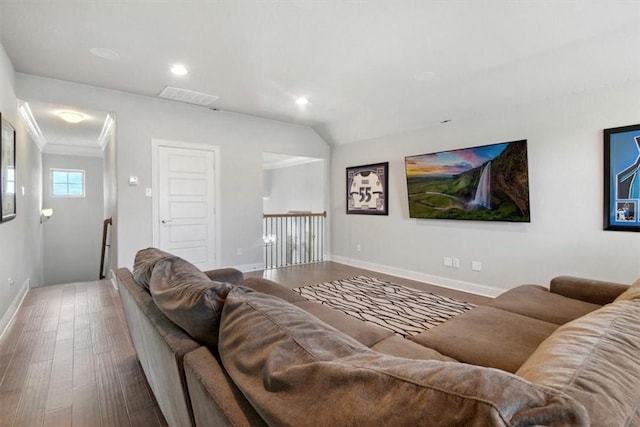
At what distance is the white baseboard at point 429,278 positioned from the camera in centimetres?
413

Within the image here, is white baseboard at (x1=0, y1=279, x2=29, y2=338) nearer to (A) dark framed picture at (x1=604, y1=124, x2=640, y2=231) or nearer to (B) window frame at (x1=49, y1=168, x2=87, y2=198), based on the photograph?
(B) window frame at (x1=49, y1=168, x2=87, y2=198)

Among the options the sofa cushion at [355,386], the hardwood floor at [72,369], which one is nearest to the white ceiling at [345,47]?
the sofa cushion at [355,386]

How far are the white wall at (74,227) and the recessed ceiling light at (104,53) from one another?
5287 millimetres

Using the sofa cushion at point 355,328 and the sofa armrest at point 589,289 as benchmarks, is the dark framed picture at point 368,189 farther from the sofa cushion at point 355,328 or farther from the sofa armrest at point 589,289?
the sofa cushion at point 355,328

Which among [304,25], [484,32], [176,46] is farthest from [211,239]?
[484,32]

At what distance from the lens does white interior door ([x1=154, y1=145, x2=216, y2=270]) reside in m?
4.64

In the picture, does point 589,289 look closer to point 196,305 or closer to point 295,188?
point 196,305

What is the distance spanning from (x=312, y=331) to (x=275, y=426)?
0.27m

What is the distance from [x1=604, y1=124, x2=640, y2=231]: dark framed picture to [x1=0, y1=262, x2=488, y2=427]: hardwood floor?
161 cm

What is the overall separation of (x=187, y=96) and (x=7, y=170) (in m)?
2.13

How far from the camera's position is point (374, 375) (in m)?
0.63

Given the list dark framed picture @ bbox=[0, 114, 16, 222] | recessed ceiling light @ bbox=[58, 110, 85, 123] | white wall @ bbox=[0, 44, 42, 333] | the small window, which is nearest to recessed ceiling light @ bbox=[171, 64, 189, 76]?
white wall @ bbox=[0, 44, 42, 333]

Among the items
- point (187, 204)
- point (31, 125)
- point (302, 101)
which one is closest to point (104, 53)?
point (187, 204)

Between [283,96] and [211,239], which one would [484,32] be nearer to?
[283,96]
